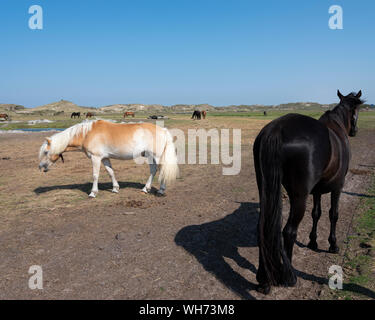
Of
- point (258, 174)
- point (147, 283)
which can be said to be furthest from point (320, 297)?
point (147, 283)

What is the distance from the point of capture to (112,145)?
8.09 meters

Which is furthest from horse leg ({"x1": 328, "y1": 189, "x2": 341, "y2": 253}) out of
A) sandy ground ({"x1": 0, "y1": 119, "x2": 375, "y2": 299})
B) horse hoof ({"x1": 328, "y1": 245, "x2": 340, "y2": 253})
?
sandy ground ({"x1": 0, "y1": 119, "x2": 375, "y2": 299})

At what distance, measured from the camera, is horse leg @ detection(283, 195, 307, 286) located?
3631mm

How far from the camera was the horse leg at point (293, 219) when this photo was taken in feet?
11.9

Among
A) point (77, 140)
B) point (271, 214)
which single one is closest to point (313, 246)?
point (271, 214)

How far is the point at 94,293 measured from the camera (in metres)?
3.58

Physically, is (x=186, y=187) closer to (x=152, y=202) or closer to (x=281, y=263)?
(x=152, y=202)

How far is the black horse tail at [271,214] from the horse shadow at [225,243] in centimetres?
40

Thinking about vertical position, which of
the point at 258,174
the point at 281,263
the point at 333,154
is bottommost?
the point at 281,263

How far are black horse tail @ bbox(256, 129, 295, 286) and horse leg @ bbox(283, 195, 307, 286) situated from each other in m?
0.21

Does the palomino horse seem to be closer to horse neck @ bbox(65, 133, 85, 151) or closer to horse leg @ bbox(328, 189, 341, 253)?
horse neck @ bbox(65, 133, 85, 151)

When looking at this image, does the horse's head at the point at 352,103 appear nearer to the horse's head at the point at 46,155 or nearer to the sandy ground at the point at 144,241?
the sandy ground at the point at 144,241
